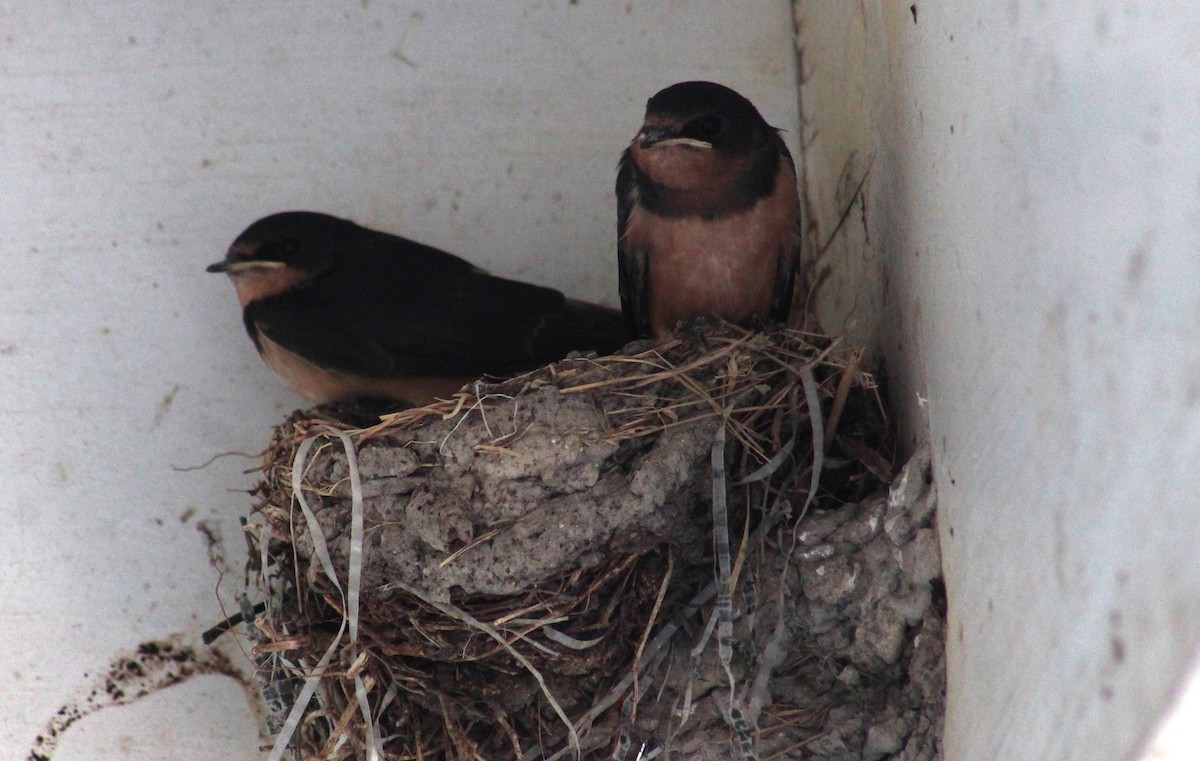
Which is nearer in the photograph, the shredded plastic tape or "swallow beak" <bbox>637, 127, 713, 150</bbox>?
the shredded plastic tape

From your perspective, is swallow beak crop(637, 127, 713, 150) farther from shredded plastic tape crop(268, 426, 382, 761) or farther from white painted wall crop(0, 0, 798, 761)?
shredded plastic tape crop(268, 426, 382, 761)

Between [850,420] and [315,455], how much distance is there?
1.03m

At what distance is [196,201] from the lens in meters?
3.07

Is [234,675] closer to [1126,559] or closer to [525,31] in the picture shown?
[525,31]

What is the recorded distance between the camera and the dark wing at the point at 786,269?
2756 millimetres

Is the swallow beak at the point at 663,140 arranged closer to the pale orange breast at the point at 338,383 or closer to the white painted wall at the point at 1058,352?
the white painted wall at the point at 1058,352

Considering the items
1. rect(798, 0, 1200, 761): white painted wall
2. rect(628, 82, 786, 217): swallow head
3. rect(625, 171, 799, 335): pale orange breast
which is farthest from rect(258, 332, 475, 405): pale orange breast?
rect(798, 0, 1200, 761): white painted wall

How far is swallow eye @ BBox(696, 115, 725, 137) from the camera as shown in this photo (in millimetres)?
2668

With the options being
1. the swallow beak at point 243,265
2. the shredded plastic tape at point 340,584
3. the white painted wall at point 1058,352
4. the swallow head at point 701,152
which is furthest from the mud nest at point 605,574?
the swallow beak at point 243,265

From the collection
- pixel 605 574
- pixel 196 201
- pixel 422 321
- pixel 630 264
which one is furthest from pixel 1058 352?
pixel 196 201

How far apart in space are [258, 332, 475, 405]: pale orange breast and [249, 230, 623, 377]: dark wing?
0.08 feet

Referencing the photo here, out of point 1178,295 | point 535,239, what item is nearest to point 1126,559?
point 1178,295

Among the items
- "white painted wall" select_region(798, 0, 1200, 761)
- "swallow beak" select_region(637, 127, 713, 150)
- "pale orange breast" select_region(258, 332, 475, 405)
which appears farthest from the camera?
"pale orange breast" select_region(258, 332, 475, 405)

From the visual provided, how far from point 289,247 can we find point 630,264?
80 cm
